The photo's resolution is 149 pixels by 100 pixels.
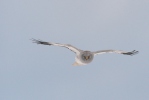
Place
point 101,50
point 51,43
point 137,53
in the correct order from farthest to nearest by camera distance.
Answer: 1. point 137,53
2. point 101,50
3. point 51,43

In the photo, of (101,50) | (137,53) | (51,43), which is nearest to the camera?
(51,43)

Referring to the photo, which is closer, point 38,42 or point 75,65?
point 38,42

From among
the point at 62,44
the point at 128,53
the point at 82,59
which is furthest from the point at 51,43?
the point at 128,53

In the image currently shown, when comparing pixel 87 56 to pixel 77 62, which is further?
pixel 77 62

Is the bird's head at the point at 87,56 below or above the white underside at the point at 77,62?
above

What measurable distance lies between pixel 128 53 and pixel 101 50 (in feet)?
18.6

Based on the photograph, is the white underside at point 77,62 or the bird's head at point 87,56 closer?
the bird's head at point 87,56

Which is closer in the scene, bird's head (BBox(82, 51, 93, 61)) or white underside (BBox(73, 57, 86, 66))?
bird's head (BBox(82, 51, 93, 61))

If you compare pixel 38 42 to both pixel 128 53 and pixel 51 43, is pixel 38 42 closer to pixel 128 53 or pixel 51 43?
pixel 51 43

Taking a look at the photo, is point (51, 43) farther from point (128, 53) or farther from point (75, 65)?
point (128, 53)

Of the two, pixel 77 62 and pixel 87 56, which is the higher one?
pixel 87 56

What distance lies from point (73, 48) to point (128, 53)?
10.2 metres

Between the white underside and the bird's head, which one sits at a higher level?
the bird's head

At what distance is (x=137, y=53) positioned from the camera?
4838cm
